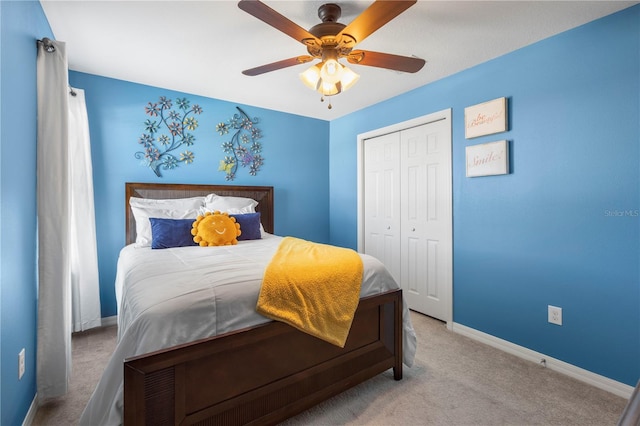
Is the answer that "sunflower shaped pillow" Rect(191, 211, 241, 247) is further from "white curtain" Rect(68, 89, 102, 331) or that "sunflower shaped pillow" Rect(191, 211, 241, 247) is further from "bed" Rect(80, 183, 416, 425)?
"white curtain" Rect(68, 89, 102, 331)

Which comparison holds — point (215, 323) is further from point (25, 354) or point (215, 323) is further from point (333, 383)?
point (25, 354)

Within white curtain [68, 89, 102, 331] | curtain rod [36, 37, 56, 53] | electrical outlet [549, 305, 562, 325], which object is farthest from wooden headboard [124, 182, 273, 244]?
electrical outlet [549, 305, 562, 325]

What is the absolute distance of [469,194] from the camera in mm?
2779

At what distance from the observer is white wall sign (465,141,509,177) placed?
2480 mm

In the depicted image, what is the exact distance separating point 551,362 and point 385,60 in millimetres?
2424

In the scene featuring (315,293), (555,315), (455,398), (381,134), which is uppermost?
(381,134)

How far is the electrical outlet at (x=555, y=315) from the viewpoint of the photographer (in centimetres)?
221

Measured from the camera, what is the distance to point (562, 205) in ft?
7.19

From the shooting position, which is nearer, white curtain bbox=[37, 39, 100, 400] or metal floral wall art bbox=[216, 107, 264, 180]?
white curtain bbox=[37, 39, 100, 400]

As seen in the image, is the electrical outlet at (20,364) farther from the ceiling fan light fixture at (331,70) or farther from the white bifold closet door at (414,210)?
the white bifold closet door at (414,210)

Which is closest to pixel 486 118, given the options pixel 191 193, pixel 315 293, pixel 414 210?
pixel 414 210

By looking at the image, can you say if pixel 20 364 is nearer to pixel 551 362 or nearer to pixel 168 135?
pixel 168 135

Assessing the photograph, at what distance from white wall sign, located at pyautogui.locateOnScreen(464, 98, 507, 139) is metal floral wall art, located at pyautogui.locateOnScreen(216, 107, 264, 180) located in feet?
7.78

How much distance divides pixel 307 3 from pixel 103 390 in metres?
2.21
